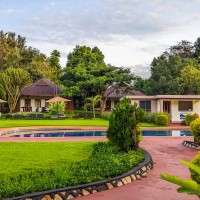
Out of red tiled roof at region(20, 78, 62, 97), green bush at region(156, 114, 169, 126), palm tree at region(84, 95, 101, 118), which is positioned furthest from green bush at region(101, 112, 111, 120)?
red tiled roof at region(20, 78, 62, 97)

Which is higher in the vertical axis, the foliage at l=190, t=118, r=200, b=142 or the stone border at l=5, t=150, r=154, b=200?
the foliage at l=190, t=118, r=200, b=142

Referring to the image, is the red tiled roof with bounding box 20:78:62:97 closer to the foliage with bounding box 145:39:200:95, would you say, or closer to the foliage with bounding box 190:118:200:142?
the foliage with bounding box 145:39:200:95

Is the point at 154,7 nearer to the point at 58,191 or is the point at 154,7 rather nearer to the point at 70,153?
the point at 70,153

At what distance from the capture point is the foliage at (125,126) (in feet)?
34.5

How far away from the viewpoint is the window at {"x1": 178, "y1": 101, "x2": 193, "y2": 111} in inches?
1169

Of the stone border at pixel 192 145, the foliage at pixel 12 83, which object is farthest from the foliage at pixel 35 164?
the foliage at pixel 12 83

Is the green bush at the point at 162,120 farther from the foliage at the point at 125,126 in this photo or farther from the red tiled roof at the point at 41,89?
the red tiled roof at the point at 41,89

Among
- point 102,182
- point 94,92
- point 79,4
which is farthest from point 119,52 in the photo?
point 102,182

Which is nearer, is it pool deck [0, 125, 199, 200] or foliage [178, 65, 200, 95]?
pool deck [0, 125, 199, 200]

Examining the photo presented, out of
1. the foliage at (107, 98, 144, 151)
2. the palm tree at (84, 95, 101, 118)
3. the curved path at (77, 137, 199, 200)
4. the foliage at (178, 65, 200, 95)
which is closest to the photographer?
the curved path at (77, 137, 199, 200)

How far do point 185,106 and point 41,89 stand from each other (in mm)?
20152

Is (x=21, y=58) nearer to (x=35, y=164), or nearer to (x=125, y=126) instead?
(x=125, y=126)

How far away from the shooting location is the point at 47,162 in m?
9.56

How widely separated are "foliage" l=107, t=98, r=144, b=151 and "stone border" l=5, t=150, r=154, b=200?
1884 mm
